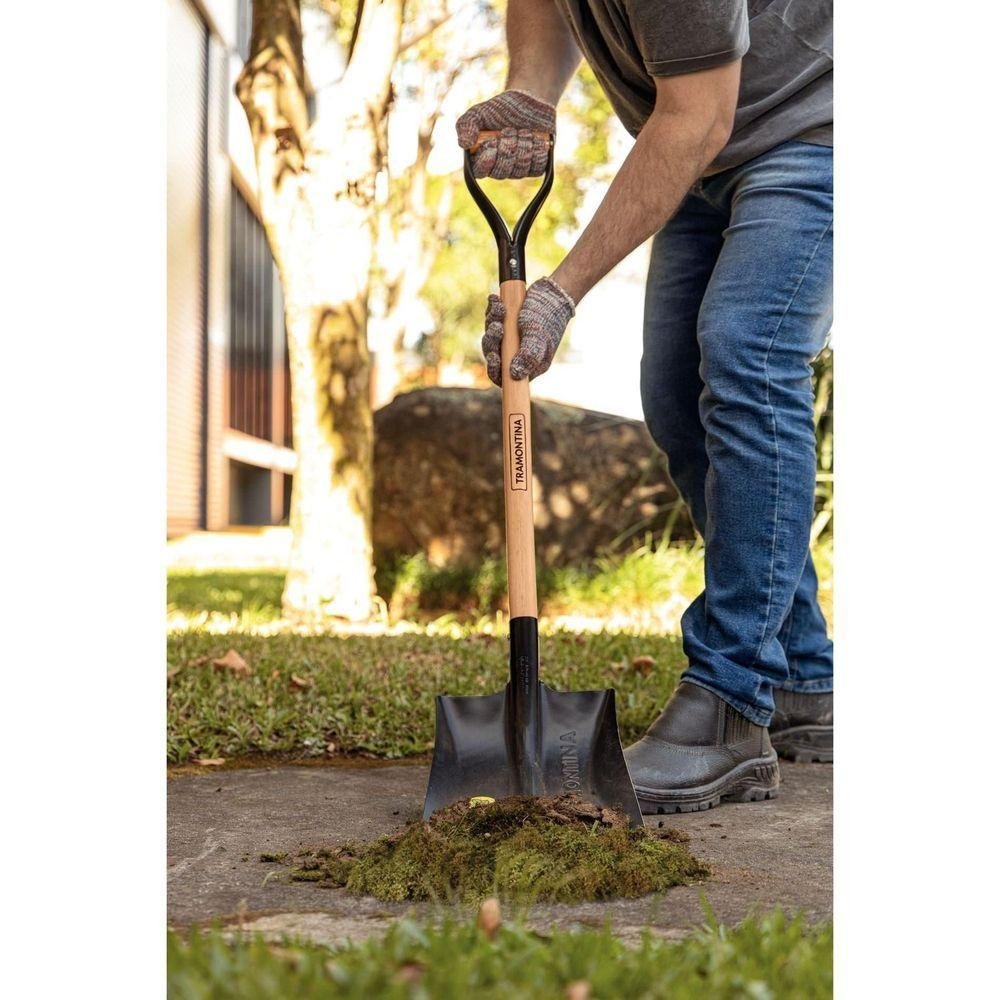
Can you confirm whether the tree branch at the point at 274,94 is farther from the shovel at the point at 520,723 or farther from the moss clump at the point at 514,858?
the moss clump at the point at 514,858

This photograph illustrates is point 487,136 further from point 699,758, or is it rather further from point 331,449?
point 331,449

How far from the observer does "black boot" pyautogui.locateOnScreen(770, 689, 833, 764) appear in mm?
2766

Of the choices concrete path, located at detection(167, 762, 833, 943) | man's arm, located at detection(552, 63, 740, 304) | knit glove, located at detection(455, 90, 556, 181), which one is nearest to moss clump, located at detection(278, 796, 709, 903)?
concrete path, located at detection(167, 762, 833, 943)

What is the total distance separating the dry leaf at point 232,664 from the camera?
3381 millimetres

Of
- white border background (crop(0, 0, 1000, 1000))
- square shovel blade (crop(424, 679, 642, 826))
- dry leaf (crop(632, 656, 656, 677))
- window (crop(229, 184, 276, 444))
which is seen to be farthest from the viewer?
window (crop(229, 184, 276, 444))

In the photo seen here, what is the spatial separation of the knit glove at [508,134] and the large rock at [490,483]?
414 centimetres

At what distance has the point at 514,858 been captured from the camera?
163 cm

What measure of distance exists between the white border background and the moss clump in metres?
0.44

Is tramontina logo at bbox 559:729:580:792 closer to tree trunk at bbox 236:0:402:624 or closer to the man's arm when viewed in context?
the man's arm

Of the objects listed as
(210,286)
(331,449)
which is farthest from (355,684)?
(210,286)

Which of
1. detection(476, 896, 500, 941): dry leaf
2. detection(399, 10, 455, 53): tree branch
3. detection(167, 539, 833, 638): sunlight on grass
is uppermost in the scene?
detection(399, 10, 455, 53): tree branch

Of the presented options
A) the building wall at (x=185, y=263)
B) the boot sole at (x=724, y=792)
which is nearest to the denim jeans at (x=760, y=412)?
the boot sole at (x=724, y=792)
